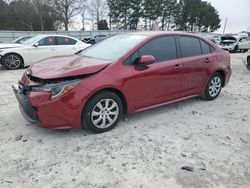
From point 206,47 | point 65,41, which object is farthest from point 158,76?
point 65,41

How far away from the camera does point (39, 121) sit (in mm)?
3410

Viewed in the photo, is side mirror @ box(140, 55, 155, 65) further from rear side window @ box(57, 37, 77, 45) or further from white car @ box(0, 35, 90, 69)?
rear side window @ box(57, 37, 77, 45)

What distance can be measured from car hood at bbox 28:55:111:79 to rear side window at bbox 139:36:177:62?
77 cm

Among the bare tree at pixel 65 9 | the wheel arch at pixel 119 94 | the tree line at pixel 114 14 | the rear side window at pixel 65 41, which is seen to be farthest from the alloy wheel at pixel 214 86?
the bare tree at pixel 65 9

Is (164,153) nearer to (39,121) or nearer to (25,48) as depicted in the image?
(39,121)

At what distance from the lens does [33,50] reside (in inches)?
372

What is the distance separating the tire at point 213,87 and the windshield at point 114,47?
6.70ft

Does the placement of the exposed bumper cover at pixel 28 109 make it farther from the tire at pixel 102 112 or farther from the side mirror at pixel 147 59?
the side mirror at pixel 147 59

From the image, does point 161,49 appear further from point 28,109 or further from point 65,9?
point 65,9

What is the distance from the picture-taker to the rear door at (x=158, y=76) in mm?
3977

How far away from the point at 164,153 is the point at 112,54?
1838 mm

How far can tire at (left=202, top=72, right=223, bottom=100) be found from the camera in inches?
212

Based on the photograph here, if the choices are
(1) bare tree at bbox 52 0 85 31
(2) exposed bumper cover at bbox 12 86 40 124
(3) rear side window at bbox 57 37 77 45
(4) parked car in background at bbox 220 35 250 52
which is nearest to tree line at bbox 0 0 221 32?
(1) bare tree at bbox 52 0 85 31

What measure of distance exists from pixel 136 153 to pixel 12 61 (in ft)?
25.1
